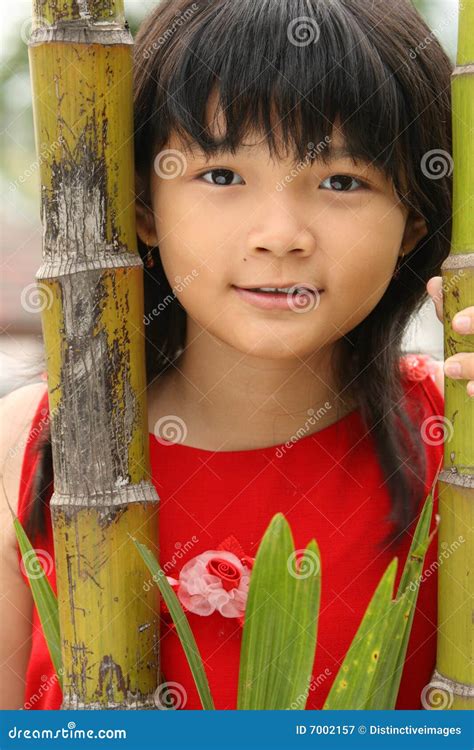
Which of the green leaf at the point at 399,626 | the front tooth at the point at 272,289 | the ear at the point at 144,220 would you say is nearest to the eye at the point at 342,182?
the front tooth at the point at 272,289

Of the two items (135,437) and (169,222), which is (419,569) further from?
(169,222)

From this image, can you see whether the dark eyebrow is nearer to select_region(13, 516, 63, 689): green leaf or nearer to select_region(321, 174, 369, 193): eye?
select_region(321, 174, 369, 193): eye

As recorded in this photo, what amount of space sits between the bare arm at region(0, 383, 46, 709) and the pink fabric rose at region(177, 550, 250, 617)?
0.27 meters

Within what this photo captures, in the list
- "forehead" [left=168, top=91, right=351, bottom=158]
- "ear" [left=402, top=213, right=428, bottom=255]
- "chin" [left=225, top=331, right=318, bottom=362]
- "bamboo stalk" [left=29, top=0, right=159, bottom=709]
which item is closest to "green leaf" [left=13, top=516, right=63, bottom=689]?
"bamboo stalk" [left=29, top=0, right=159, bottom=709]

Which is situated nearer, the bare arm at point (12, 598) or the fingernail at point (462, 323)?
the fingernail at point (462, 323)

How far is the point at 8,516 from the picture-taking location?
120 centimetres

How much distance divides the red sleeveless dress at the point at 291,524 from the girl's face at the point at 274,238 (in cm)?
23

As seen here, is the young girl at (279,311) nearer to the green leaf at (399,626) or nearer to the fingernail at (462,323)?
the fingernail at (462,323)

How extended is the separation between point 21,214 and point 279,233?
1403 mm

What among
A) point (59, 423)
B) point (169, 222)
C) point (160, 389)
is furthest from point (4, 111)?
point (59, 423)

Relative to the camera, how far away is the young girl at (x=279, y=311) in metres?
0.88

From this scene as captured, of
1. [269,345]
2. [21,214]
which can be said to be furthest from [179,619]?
[21,214]

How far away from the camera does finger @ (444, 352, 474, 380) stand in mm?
720

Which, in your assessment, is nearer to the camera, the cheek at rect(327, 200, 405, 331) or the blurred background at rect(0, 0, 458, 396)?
the cheek at rect(327, 200, 405, 331)
